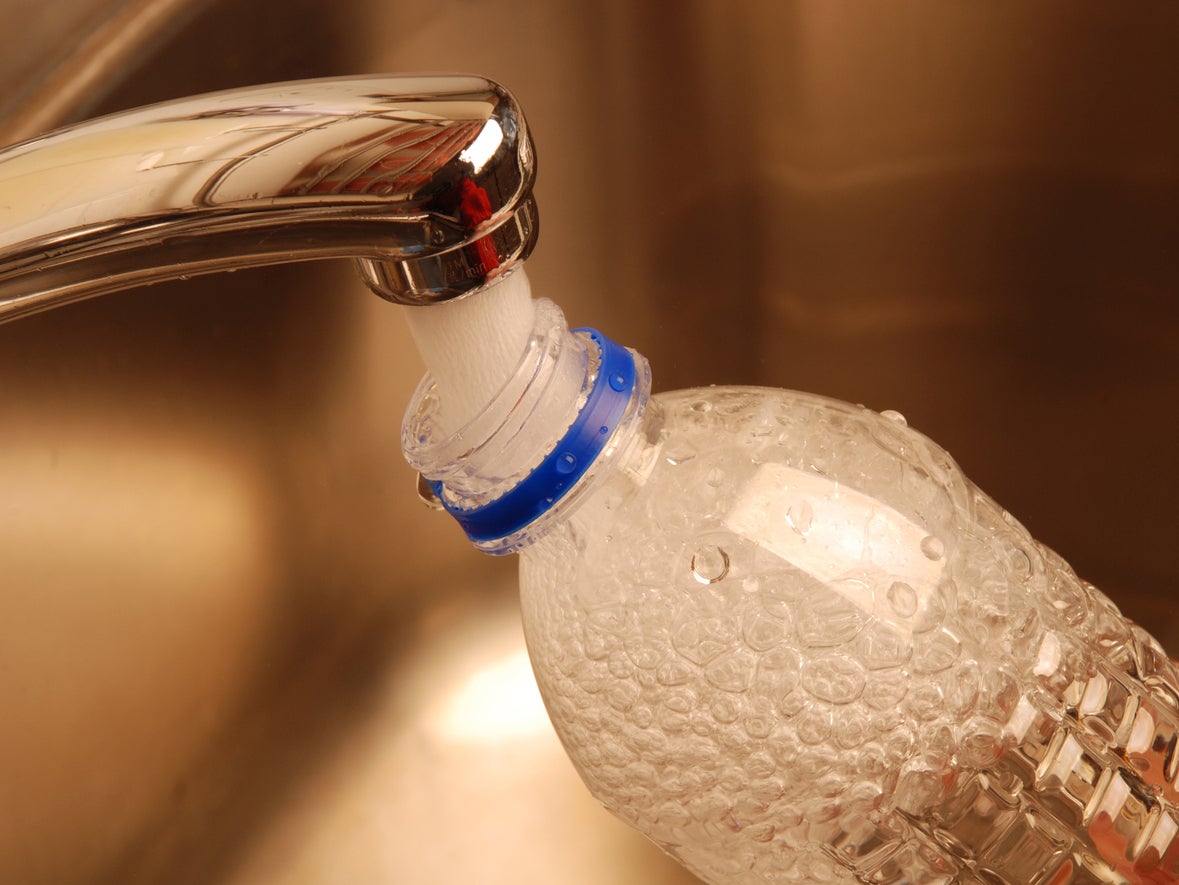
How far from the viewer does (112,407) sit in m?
0.50

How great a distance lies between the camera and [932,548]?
34cm

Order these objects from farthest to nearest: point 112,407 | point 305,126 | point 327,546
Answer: point 327,546 → point 112,407 → point 305,126

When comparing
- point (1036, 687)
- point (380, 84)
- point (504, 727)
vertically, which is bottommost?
point (504, 727)

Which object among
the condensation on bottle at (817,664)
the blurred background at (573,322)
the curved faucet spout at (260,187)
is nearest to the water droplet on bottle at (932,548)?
the condensation on bottle at (817,664)

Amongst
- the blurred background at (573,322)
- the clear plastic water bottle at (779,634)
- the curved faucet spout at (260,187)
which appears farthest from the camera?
the blurred background at (573,322)

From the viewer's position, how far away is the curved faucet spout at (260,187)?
0.22m

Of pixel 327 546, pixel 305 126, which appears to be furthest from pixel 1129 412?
pixel 305 126

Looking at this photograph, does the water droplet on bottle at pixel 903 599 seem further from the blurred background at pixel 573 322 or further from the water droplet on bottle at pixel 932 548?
the blurred background at pixel 573 322

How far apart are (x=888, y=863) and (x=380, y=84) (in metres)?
0.27

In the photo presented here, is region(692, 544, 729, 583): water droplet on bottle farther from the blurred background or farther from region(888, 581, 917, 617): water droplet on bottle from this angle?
the blurred background

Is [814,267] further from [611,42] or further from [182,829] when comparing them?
[182,829]

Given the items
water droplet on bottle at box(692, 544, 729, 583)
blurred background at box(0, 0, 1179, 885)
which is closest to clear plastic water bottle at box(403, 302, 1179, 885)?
water droplet on bottle at box(692, 544, 729, 583)

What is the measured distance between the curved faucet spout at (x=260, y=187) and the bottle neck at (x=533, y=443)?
0.05m

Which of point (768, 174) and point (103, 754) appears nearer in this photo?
point (103, 754)
